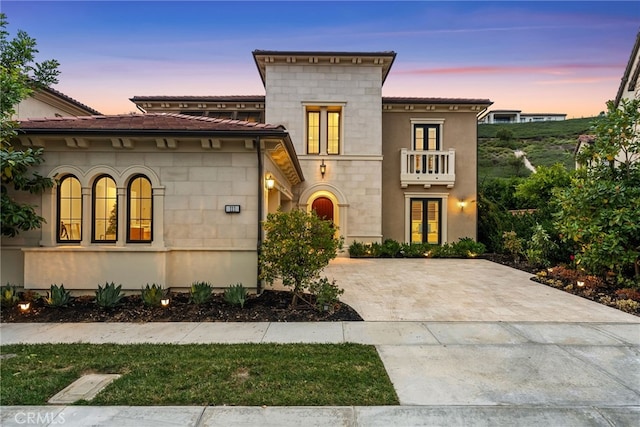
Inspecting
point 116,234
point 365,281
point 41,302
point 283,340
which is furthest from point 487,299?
point 41,302

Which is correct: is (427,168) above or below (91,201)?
above

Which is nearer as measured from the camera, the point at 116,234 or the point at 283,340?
the point at 283,340

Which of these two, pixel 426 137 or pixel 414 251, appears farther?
pixel 426 137

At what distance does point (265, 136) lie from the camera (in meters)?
6.65

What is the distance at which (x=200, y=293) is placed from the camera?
6250mm

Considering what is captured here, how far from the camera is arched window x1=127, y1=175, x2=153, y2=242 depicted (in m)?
6.99

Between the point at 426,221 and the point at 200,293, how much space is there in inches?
462

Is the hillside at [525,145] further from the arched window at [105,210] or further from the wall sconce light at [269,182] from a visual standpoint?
the arched window at [105,210]

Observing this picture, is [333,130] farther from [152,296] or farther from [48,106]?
[48,106]

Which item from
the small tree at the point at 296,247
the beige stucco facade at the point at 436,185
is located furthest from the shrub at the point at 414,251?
the small tree at the point at 296,247

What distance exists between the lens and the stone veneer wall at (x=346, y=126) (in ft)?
45.3

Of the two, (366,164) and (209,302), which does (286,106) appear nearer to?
(366,164)

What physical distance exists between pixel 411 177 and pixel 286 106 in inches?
257

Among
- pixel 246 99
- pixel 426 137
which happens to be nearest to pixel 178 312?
pixel 246 99
